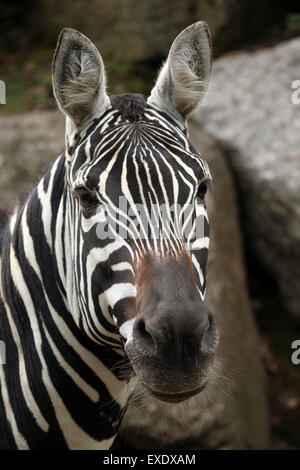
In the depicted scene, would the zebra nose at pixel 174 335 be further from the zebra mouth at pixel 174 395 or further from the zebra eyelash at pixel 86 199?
the zebra eyelash at pixel 86 199

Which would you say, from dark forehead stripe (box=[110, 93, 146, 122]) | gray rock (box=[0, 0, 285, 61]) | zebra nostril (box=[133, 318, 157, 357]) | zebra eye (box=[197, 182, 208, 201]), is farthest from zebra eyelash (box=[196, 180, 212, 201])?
gray rock (box=[0, 0, 285, 61])

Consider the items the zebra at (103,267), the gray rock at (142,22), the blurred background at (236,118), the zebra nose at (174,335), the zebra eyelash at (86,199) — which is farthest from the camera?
the gray rock at (142,22)

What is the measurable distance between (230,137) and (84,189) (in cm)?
513

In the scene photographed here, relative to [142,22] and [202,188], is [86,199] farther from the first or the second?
[142,22]

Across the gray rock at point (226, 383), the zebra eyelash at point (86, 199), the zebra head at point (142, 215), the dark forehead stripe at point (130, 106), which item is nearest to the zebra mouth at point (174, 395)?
the zebra head at point (142, 215)

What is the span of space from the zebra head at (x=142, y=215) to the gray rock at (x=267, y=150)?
4.19m

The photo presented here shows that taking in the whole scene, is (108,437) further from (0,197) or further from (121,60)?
(121,60)

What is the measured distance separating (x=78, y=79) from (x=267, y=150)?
4832mm

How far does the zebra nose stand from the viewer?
2.29 metres

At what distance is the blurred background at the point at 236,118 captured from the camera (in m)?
6.82

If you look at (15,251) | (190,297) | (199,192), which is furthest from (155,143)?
(15,251)

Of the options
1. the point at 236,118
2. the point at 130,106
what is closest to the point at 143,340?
the point at 130,106

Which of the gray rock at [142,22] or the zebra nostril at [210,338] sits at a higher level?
the gray rock at [142,22]

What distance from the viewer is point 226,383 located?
193 inches
